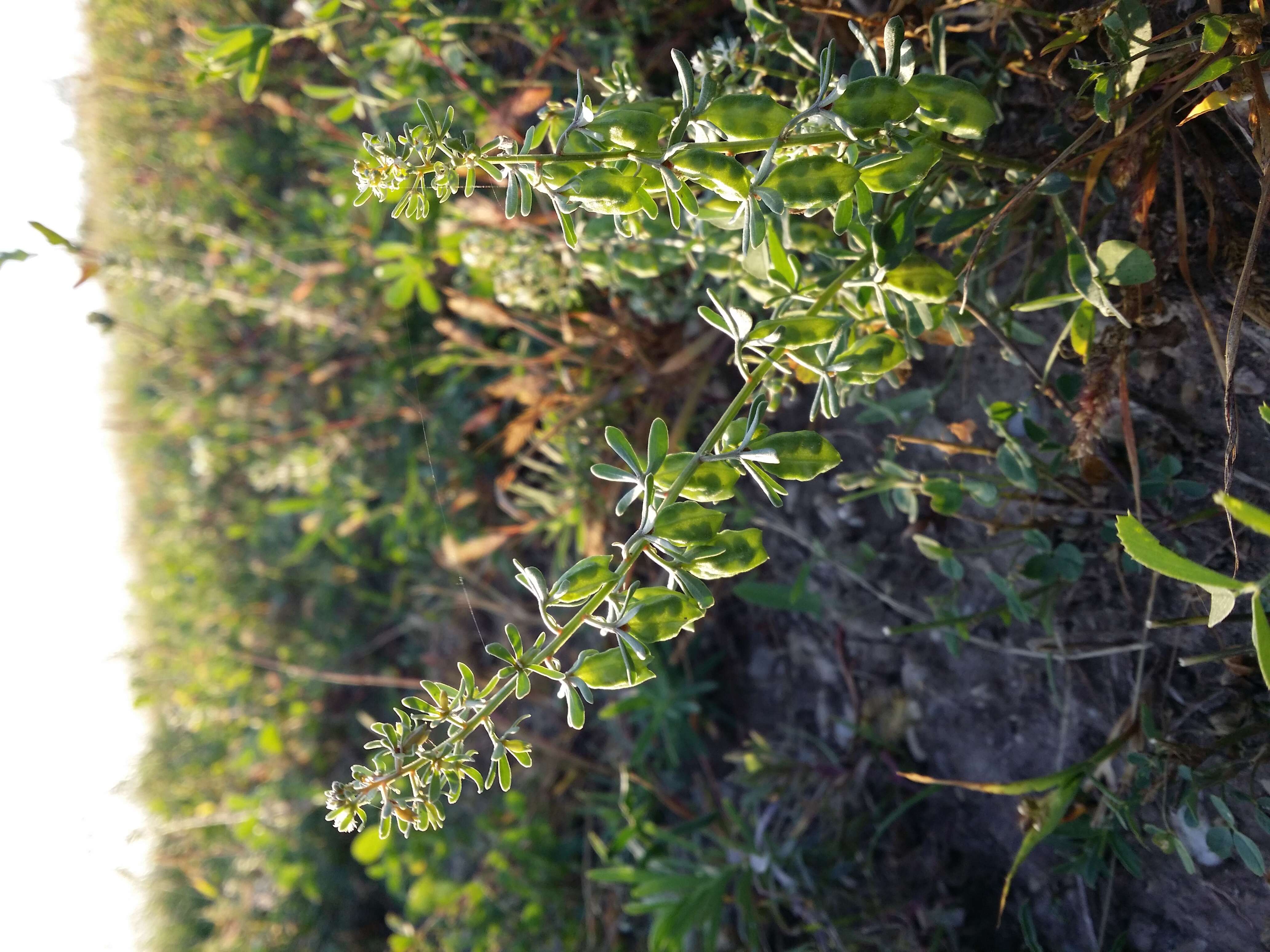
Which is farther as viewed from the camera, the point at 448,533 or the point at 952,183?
the point at 448,533

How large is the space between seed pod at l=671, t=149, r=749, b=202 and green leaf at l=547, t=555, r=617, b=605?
1.27ft

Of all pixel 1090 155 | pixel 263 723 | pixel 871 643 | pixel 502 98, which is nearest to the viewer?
pixel 1090 155

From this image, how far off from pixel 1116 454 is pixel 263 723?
316 cm

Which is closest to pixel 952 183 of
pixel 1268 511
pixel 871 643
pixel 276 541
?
pixel 1268 511

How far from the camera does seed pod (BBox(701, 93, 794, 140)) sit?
791mm

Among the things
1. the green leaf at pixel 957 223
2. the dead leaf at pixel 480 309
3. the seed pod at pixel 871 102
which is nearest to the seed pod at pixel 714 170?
the seed pod at pixel 871 102

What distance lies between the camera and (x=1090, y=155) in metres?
0.96

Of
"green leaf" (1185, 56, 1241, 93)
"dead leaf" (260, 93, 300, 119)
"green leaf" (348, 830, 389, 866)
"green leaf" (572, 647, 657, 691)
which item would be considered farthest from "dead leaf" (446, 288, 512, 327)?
"green leaf" (348, 830, 389, 866)

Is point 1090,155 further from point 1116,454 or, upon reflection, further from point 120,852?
point 120,852

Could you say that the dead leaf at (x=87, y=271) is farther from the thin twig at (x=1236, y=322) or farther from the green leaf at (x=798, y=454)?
the thin twig at (x=1236, y=322)

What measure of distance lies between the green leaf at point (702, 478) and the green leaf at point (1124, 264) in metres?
0.51

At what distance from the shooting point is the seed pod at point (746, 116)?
79cm

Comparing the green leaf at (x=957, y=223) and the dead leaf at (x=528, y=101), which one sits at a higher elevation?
the green leaf at (x=957, y=223)

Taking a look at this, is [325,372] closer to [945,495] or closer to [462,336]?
[462,336]
